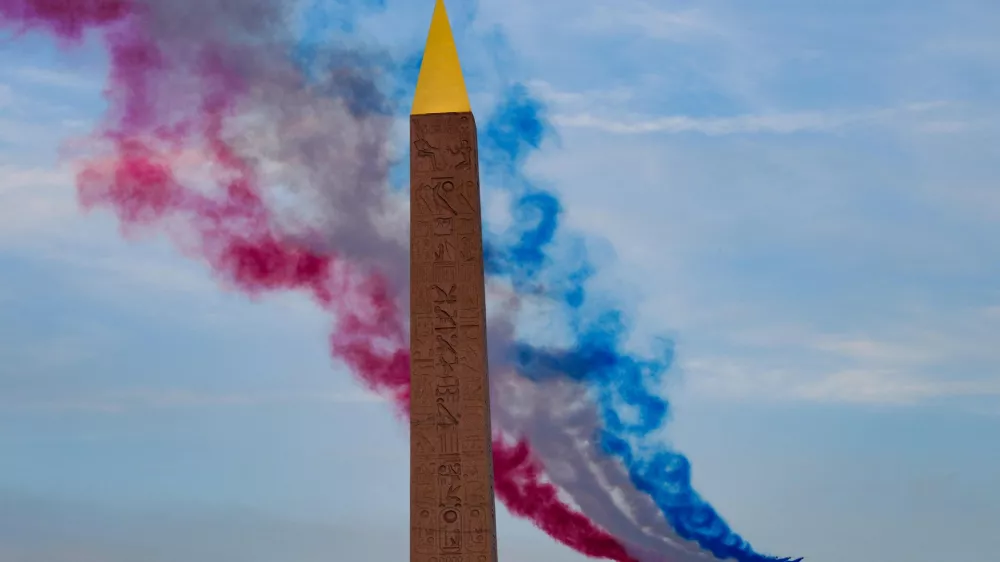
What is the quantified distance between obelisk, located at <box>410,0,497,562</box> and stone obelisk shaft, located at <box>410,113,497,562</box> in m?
0.01

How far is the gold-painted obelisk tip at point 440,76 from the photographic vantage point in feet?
68.3

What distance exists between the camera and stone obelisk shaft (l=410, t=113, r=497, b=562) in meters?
19.6

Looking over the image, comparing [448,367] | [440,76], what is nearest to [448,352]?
[448,367]

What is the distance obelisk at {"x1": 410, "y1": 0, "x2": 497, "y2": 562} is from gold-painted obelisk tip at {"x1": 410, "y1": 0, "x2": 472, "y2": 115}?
0.42ft

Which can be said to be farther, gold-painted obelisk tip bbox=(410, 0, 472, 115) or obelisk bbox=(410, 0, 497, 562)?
gold-painted obelisk tip bbox=(410, 0, 472, 115)

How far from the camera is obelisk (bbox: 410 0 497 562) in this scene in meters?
19.6

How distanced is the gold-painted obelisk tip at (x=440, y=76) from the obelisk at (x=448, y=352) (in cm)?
13

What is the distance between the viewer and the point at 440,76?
21.1 meters

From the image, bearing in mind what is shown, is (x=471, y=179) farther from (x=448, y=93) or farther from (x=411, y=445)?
(x=411, y=445)

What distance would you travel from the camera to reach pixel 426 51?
70.6 ft

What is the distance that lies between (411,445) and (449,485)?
26.3 inches

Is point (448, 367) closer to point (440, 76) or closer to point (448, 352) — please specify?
point (448, 352)

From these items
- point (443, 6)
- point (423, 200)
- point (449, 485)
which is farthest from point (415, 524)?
point (443, 6)

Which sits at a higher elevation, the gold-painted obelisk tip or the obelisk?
the gold-painted obelisk tip
